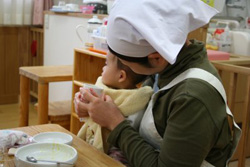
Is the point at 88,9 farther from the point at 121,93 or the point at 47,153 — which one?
the point at 47,153

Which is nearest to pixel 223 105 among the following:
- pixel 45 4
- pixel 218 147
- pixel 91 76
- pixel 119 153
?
pixel 218 147

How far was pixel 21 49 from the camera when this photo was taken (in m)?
4.35

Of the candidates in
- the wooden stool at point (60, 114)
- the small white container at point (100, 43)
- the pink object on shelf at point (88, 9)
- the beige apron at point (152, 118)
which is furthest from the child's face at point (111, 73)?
the pink object on shelf at point (88, 9)

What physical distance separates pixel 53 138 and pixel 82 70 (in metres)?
1.50

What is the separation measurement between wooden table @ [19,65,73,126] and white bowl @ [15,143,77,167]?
148cm

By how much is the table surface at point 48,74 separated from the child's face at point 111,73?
1223mm

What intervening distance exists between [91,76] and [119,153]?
1510 mm

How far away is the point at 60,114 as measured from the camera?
2656mm

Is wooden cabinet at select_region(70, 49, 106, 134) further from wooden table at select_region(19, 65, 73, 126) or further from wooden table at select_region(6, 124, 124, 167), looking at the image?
wooden table at select_region(6, 124, 124, 167)

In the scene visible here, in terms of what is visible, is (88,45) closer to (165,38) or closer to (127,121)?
(127,121)

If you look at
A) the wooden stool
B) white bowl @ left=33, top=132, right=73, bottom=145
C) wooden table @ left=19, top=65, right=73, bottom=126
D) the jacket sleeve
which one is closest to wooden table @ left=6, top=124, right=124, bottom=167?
white bowl @ left=33, top=132, right=73, bottom=145

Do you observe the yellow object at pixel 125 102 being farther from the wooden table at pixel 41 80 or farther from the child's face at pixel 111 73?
the wooden table at pixel 41 80

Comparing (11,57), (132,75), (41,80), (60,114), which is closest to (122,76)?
(132,75)

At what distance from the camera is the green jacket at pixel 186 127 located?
94 centimetres
